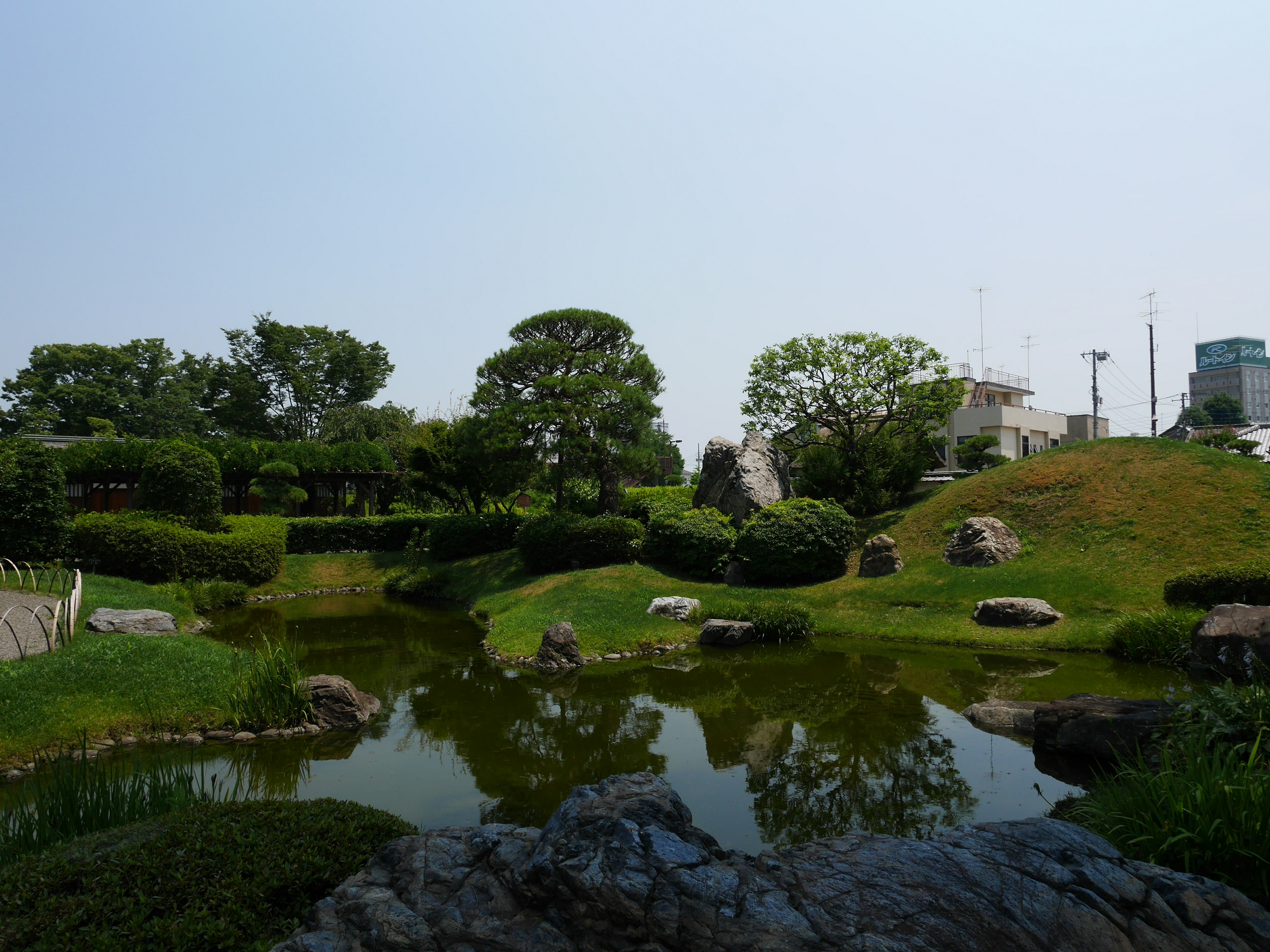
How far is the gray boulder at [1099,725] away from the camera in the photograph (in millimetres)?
6645

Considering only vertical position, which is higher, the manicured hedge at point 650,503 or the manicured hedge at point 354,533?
the manicured hedge at point 650,503

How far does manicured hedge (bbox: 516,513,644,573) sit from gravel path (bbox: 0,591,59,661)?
10.2m

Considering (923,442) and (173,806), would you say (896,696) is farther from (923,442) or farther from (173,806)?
(923,442)

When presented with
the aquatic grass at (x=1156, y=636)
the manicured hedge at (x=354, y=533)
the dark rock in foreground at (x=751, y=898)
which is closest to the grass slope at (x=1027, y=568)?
the aquatic grass at (x=1156, y=636)

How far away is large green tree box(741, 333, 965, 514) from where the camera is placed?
21984 millimetres

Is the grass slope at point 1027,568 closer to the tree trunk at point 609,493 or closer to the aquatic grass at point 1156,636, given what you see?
the aquatic grass at point 1156,636

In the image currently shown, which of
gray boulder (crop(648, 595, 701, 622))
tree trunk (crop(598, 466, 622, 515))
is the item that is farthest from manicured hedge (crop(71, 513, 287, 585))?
gray boulder (crop(648, 595, 701, 622))

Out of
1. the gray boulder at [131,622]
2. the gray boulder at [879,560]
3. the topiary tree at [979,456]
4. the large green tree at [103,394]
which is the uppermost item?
the large green tree at [103,394]

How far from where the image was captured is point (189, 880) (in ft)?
12.0

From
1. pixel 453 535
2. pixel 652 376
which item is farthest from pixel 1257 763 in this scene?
pixel 453 535

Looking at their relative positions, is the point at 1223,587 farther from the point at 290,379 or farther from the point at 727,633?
the point at 290,379

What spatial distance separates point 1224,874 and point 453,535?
21.4 meters

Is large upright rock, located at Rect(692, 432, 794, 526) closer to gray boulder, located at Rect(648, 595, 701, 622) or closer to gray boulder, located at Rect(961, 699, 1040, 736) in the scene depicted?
gray boulder, located at Rect(648, 595, 701, 622)

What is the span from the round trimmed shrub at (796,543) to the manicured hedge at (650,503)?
2670mm
